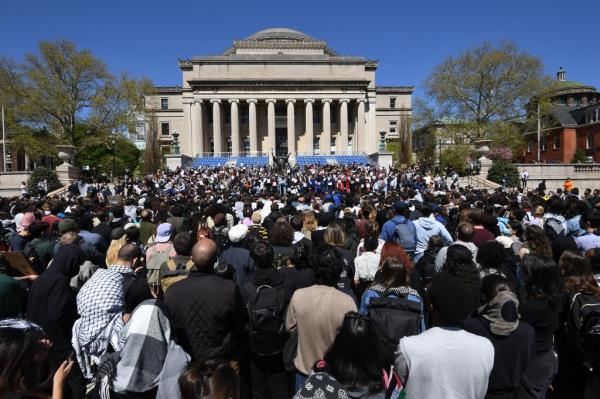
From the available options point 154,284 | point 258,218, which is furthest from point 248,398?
point 258,218

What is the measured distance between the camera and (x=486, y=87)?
Result: 43.2 metres

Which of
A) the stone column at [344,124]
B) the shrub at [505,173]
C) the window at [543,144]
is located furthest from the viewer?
the stone column at [344,124]

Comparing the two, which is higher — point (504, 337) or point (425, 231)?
point (425, 231)

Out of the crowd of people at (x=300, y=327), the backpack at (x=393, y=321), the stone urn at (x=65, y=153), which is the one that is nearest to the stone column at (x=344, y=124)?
the stone urn at (x=65, y=153)

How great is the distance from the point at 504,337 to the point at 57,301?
16.2 ft

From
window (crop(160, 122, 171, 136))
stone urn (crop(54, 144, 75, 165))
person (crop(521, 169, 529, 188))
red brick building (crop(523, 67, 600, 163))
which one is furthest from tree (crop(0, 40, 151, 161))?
red brick building (crop(523, 67, 600, 163))

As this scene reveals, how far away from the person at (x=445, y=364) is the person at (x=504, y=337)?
16.3 inches

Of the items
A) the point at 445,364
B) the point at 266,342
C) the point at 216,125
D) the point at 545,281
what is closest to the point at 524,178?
the point at 545,281

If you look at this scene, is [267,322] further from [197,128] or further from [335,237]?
[197,128]

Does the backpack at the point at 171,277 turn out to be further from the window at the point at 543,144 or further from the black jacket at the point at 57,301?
the window at the point at 543,144

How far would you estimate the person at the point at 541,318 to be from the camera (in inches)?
161

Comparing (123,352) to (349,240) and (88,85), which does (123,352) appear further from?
(88,85)

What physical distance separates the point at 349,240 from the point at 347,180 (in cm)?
2120

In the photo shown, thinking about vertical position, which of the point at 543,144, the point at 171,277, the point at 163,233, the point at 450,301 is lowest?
the point at 171,277
